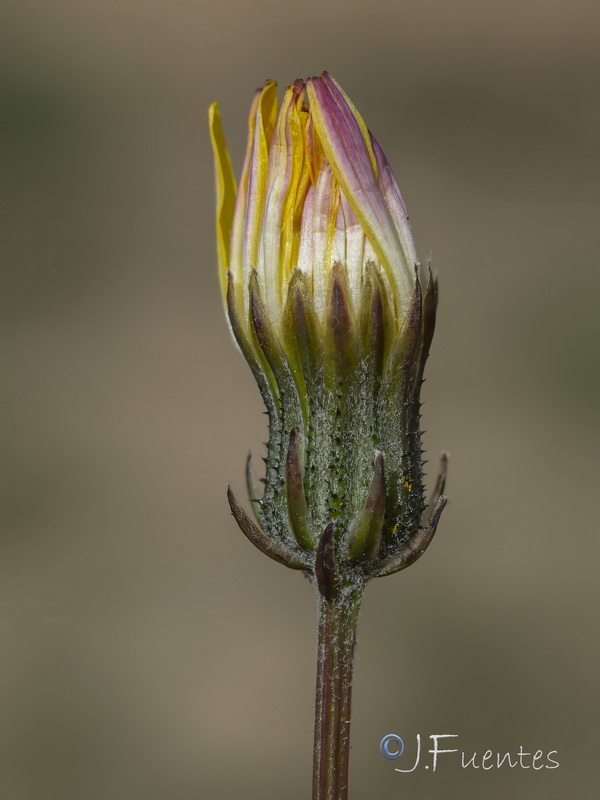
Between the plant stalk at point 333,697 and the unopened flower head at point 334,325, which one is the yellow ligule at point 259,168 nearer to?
the unopened flower head at point 334,325

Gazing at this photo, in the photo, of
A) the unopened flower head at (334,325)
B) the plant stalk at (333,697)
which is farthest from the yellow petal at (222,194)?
the plant stalk at (333,697)

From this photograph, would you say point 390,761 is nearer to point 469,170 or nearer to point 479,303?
point 479,303

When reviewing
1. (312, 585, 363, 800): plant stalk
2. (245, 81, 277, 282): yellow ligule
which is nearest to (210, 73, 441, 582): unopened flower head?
(245, 81, 277, 282): yellow ligule

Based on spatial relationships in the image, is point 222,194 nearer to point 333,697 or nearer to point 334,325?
point 334,325

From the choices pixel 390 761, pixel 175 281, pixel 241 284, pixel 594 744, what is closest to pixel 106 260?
pixel 175 281

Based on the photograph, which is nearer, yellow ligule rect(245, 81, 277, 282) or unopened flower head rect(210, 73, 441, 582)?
unopened flower head rect(210, 73, 441, 582)

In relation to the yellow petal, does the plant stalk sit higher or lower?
lower

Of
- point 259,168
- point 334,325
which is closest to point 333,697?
point 334,325

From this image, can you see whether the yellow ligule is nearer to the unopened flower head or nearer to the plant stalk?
the unopened flower head

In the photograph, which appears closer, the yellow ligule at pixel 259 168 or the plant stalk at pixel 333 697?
the plant stalk at pixel 333 697
